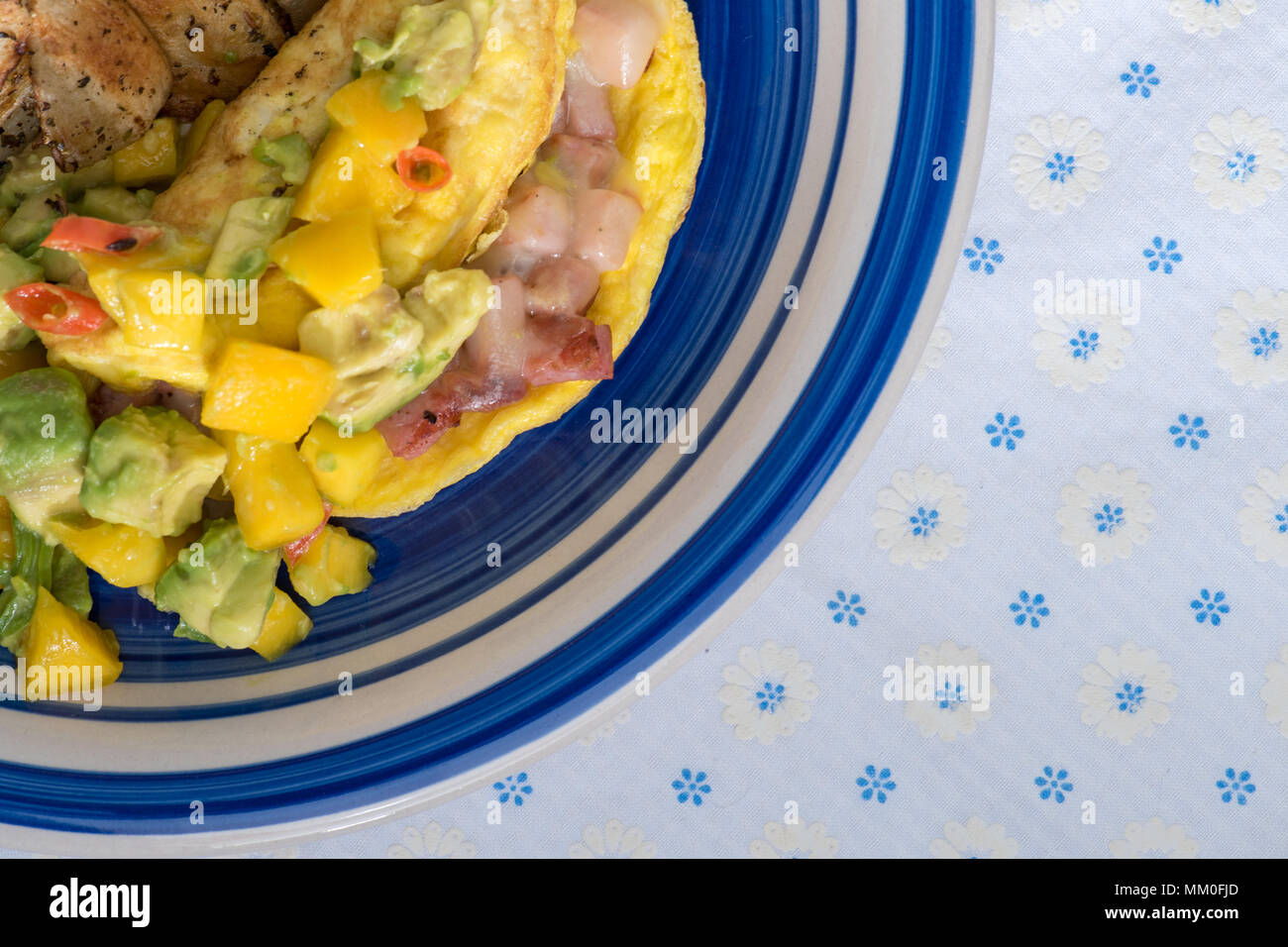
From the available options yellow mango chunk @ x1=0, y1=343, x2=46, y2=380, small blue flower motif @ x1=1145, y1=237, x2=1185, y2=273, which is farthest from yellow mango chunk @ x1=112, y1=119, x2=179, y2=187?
small blue flower motif @ x1=1145, y1=237, x2=1185, y2=273

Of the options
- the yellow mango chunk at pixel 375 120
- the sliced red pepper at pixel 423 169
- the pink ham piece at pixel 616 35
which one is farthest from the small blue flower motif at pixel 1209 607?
the yellow mango chunk at pixel 375 120

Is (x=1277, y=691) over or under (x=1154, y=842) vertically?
over

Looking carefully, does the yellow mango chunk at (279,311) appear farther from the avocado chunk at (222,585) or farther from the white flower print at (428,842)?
the white flower print at (428,842)

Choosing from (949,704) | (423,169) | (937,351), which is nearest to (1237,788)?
(949,704)

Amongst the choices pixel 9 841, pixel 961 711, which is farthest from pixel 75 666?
pixel 961 711

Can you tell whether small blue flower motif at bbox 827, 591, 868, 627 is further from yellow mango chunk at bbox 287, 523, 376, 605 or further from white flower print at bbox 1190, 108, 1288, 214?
white flower print at bbox 1190, 108, 1288, 214

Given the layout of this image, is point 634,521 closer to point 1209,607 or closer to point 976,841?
point 976,841
